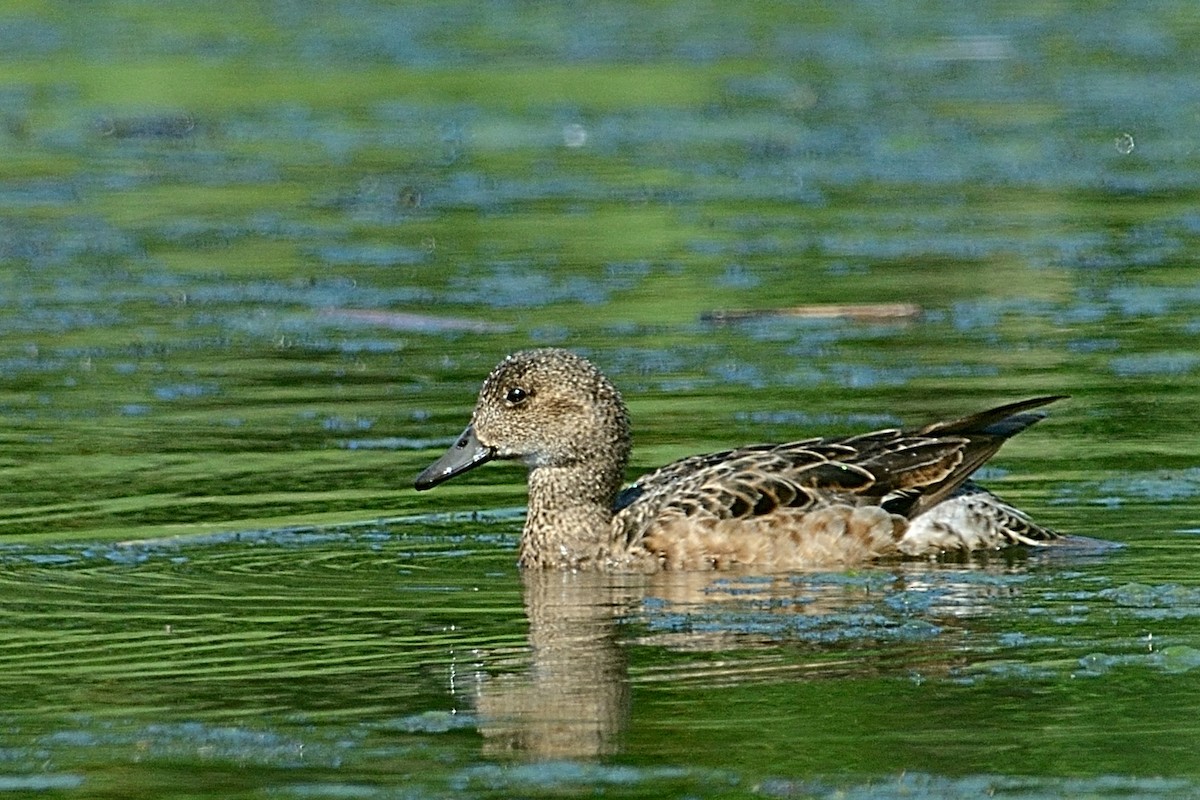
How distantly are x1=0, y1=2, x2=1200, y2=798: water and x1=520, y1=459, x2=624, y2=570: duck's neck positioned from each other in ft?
0.59

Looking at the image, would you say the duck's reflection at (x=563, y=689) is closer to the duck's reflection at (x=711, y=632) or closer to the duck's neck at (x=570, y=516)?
the duck's reflection at (x=711, y=632)

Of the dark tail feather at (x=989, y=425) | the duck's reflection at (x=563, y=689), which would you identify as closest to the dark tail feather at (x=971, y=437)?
the dark tail feather at (x=989, y=425)

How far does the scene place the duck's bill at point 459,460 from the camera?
9.33m

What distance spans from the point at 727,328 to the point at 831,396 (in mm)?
1736

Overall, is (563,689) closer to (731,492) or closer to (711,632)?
(711,632)

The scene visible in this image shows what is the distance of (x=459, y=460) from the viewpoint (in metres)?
9.41

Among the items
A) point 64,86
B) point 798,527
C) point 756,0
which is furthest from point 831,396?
point 756,0

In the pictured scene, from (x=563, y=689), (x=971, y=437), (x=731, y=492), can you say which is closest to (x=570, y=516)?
(x=731, y=492)

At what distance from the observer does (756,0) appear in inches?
1086

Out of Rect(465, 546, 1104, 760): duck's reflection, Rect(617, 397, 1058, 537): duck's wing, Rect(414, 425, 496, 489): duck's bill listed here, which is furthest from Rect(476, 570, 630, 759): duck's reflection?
Rect(414, 425, 496, 489): duck's bill

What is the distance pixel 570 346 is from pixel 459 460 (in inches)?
137

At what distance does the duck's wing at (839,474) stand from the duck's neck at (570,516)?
4.7 inches

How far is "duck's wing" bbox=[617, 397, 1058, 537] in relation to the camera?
29.7 ft

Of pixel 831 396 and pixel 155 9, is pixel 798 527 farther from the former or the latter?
Result: pixel 155 9
